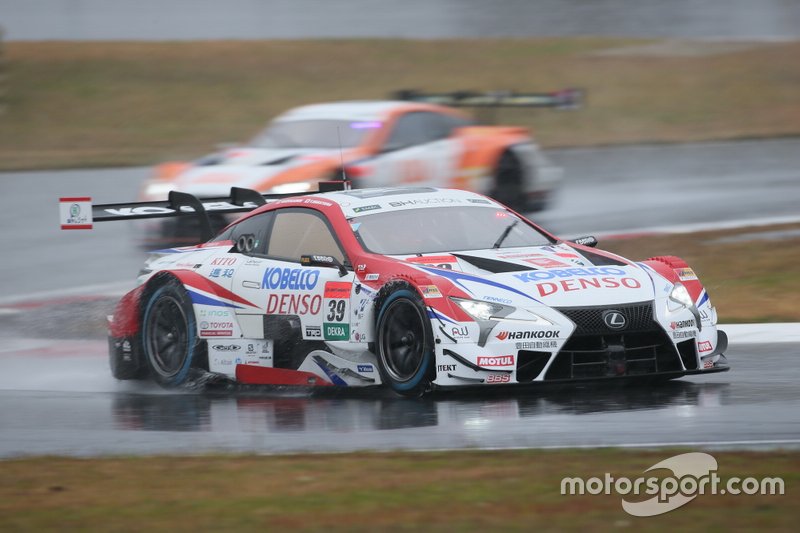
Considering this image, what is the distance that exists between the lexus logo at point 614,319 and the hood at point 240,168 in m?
6.92

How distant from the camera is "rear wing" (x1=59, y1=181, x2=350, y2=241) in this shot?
10367 mm

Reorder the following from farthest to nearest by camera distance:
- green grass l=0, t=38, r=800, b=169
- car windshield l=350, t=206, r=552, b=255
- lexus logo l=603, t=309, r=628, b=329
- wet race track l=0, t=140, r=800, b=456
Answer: green grass l=0, t=38, r=800, b=169, car windshield l=350, t=206, r=552, b=255, lexus logo l=603, t=309, r=628, b=329, wet race track l=0, t=140, r=800, b=456

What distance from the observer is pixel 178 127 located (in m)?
30.2

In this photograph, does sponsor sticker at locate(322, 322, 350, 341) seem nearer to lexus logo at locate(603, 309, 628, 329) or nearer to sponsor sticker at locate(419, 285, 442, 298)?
sponsor sticker at locate(419, 285, 442, 298)

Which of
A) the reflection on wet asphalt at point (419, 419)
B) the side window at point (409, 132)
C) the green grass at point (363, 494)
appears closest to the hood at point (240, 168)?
the side window at point (409, 132)

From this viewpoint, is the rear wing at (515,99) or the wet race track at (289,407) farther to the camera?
the rear wing at (515,99)

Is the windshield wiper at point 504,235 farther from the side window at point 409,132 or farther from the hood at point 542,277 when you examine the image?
the side window at point 409,132

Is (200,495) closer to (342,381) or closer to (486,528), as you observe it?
(486,528)

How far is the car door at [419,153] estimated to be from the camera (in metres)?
16.1

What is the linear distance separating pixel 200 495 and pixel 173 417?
2585mm

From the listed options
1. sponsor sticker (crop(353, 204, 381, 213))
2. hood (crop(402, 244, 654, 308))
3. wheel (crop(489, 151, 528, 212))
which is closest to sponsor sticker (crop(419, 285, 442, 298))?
hood (crop(402, 244, 654, 308))

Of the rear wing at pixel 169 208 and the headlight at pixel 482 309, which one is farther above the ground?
the rear wing at pixel 169 208

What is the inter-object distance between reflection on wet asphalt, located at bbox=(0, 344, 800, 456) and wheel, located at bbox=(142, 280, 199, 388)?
0.35 metres

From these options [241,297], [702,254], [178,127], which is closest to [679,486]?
[241,297]
